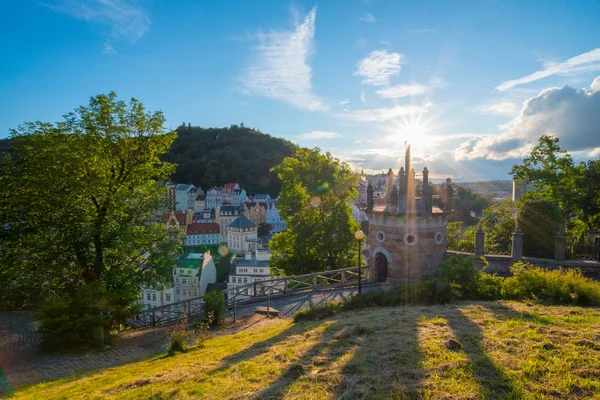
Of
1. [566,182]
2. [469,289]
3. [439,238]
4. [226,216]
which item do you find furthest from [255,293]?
[226,216]

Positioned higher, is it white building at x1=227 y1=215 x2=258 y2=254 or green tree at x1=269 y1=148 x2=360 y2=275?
green tree at x1=269 y1=148 x2=360 y2=275

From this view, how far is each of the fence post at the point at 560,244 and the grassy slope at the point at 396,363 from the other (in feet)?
19.7

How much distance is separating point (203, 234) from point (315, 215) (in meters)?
66.6

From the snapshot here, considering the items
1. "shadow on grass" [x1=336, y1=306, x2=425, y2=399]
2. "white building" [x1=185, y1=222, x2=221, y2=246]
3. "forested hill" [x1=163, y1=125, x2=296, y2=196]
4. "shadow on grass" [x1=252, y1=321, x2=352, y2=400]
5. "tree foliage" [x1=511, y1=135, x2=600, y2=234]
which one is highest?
"forested hill" [x1=163, y1=125, x2=296, y2=196]

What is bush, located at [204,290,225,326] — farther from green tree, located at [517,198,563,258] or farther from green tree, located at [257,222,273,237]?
green tree, located at [257,222,273,237]

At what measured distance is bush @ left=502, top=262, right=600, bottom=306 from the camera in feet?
28.8

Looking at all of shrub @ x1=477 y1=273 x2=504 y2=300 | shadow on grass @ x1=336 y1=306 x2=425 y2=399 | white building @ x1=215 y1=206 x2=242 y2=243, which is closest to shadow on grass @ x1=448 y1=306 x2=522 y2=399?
shadow on grass @ x1=336 y1=306 x2=425 y2=399

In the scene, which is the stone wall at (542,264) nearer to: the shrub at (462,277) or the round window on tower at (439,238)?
the round window on tower at (439,238)

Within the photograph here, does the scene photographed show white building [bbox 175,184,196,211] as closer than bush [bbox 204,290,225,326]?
No

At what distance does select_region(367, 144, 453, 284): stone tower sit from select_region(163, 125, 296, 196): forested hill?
102468 millimetres

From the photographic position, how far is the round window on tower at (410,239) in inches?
542

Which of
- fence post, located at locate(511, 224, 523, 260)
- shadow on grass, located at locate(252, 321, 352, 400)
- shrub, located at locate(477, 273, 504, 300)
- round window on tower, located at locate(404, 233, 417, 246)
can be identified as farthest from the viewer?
round window on tower, located at locate(404, 233, 417, 246)

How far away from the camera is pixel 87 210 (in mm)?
13125

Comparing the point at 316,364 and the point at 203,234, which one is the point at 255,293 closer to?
the point at 316,364
